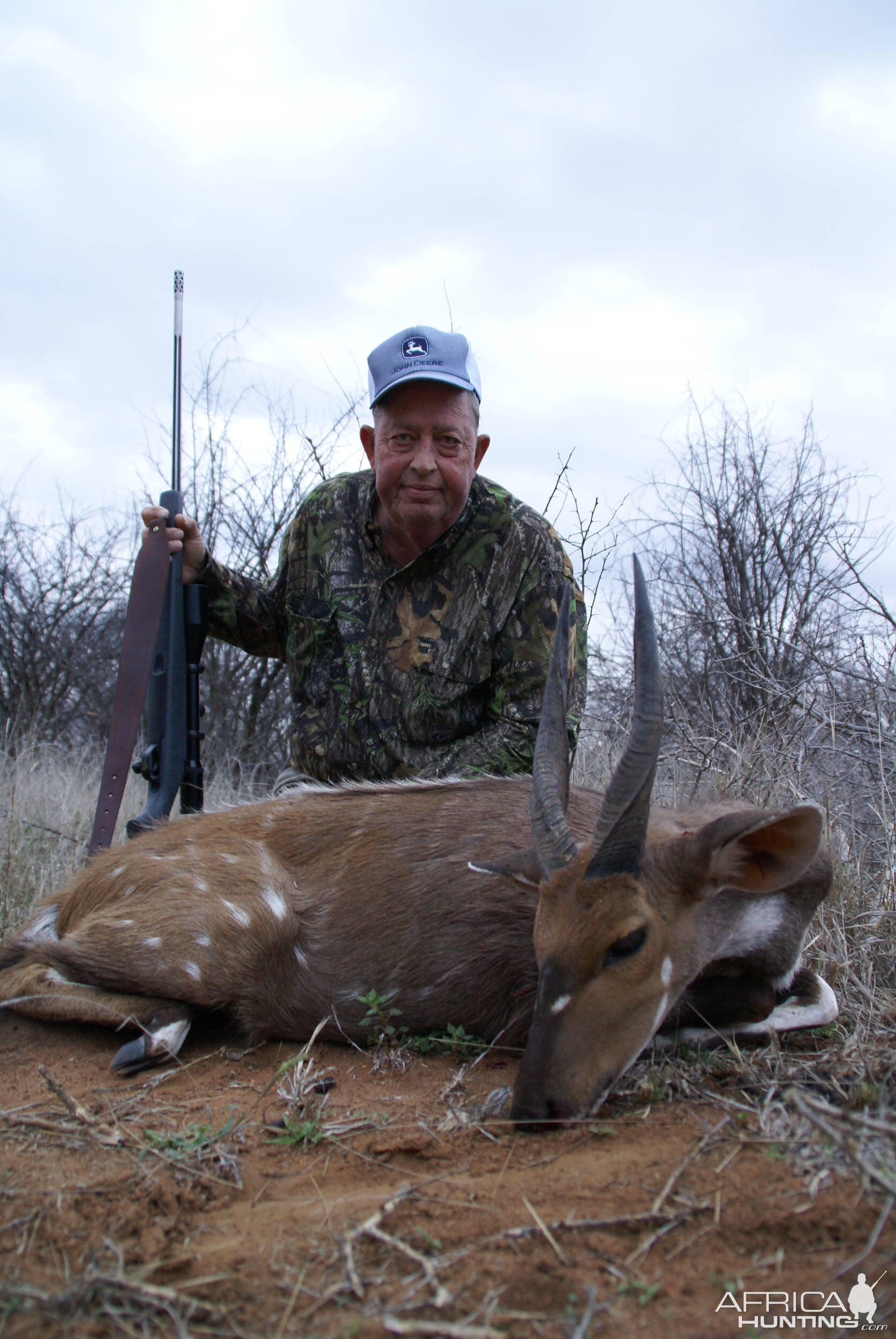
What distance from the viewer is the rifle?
536 cm

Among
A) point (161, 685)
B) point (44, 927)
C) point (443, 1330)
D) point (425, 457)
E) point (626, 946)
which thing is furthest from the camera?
point (161, 685)

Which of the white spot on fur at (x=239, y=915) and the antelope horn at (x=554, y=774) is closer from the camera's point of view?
the antelope horn at (x=554, y=774)

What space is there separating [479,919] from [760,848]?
45.6 inches

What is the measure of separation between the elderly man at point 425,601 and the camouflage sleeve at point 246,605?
104mm

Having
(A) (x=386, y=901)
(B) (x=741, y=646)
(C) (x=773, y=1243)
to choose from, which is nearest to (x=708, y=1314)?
(C) (x=773, y=1243)

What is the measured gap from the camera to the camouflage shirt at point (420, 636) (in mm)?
5383

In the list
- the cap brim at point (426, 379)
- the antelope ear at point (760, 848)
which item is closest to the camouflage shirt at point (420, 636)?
the cap brim at point (426, 379)

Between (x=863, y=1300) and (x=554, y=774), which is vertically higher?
(x=554, y=774)

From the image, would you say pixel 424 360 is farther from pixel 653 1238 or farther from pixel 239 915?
pixel 653 1238

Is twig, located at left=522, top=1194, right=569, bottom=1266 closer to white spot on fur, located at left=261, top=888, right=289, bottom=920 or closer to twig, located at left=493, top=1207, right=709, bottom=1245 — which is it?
twig, located at left=493, top=1207, right=709, bottom=1245

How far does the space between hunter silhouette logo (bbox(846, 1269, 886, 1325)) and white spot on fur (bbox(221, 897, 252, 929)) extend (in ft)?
8.33

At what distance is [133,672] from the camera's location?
215 inches

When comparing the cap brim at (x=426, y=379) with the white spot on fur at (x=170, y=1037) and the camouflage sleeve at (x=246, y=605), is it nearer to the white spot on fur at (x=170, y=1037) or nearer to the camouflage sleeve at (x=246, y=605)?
the camouflage sleeve at (x=246, y=605)

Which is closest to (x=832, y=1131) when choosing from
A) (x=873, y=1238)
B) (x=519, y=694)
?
(x=873, y=1238)
